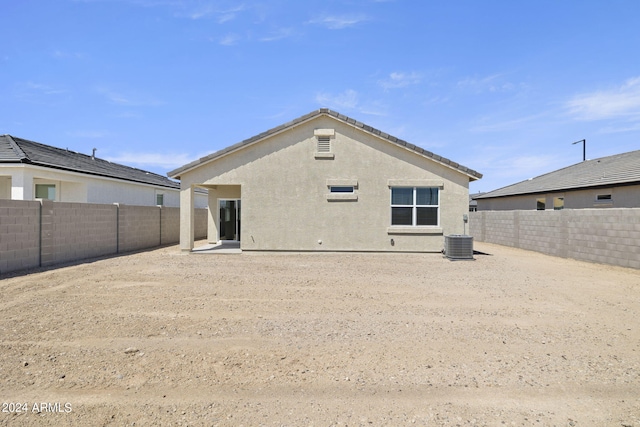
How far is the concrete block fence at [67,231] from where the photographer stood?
1035 centimetres

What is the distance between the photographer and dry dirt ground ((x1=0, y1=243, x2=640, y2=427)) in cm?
337

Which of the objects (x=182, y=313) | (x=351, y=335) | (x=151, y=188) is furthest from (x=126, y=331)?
(x=151, y=188)

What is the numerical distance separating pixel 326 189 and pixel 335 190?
1.38 ft

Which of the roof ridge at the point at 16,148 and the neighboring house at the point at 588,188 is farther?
the neighboring house at the point at 588,188

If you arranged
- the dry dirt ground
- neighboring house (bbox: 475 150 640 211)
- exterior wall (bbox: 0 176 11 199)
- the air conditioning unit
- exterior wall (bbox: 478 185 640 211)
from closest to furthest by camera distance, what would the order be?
the dry dirt ground, the air conditioning unit, exterior wall (bbox: 478 185 640 211), neighboring house (bbox: 475 150 640 211), exterior wall (bbox: 0 176 11 199)

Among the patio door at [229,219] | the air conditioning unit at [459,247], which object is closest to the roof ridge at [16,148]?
the patio door at [229,219]

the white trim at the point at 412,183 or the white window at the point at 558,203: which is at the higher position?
the white trim at the point at 412,183

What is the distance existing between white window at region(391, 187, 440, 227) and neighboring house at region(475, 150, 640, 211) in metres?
10.2

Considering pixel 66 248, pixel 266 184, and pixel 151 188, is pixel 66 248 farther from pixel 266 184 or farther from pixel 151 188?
pixel 151 188

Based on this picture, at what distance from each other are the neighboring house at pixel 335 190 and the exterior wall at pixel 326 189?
4 centimetres

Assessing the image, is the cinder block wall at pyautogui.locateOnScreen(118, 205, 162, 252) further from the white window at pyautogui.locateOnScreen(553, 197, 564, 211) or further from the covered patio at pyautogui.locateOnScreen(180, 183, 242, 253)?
the white window at pyautogui.locateOnScreen(553, 197, 564, 211)

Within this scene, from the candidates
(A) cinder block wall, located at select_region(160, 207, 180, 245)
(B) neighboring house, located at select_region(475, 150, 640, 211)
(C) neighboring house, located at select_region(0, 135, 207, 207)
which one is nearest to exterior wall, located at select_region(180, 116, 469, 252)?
(A) cinder block wall, located at select_region(160, 207, 180, 245)

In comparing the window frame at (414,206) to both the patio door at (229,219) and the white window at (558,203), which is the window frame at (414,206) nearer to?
the patio door at (229,219)

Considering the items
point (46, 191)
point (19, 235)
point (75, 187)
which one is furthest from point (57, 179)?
point (19, 235)
